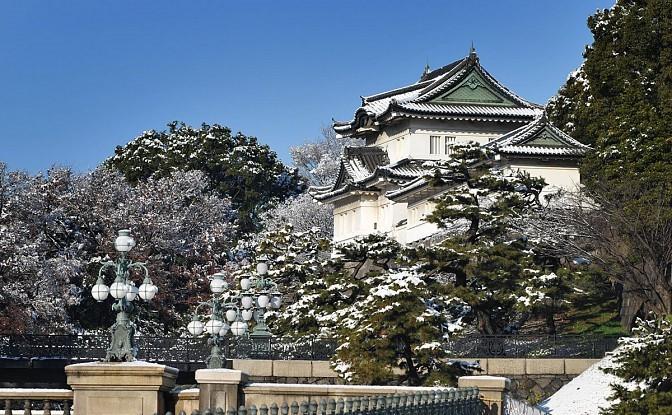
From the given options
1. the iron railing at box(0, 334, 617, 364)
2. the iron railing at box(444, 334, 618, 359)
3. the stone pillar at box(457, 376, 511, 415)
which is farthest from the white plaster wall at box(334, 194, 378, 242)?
the stone pillar at box(457, 376, 511, 415)

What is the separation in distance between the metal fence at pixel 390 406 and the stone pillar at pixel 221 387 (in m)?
2.62

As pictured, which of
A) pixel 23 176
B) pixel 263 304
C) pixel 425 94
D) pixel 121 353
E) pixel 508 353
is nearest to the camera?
pixel 121 353

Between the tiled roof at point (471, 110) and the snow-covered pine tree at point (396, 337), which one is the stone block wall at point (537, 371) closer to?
the snow-covered pine tree at point (396, 337)

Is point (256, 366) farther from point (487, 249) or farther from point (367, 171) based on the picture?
point (367, 171)

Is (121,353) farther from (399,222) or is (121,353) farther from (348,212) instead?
(348,212)

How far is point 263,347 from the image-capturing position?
1853 inches

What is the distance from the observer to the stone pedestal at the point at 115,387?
17.6 metres

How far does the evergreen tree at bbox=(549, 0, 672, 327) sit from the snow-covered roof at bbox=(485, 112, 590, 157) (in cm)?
96

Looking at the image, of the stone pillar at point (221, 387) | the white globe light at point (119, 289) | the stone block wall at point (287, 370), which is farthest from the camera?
the stone block wall at point (287, 370)

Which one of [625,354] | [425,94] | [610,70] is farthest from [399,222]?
[625,354]

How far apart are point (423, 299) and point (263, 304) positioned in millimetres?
4769

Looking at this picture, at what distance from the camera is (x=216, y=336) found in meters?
31.6

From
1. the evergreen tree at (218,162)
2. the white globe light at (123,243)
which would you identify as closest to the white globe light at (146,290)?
the white globe light at (123,243)

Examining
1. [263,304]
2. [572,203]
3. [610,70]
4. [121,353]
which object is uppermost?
[610,70]
